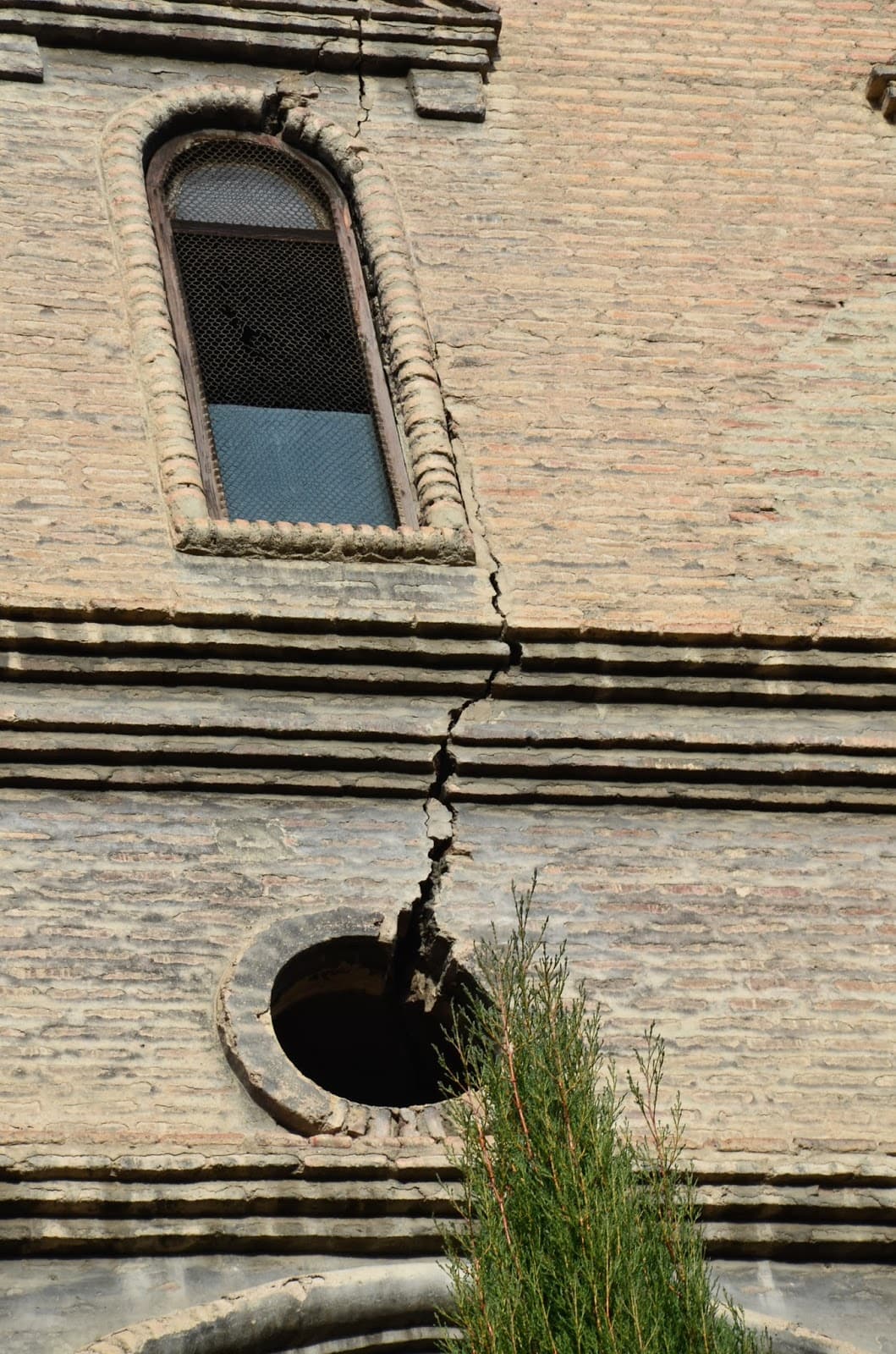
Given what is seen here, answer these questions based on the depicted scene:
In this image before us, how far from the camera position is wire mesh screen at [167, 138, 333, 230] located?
8.35 m

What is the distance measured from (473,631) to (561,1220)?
2.67 m

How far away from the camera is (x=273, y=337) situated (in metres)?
7.98

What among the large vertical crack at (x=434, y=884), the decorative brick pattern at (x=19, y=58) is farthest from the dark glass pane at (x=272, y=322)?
the large vertical crack at (x=434, y=884)

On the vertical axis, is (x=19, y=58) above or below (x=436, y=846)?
above

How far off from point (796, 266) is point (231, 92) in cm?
234

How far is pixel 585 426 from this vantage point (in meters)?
7.68

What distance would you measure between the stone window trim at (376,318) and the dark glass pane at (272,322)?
0.52 ft

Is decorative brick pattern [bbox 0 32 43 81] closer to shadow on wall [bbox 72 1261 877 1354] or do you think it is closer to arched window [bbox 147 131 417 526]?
arched window [bbox 147 131 417 526]

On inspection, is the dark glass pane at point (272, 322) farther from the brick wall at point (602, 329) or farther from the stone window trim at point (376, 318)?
the brick wall at point (602, 329)

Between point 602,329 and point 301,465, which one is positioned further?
point 602,329

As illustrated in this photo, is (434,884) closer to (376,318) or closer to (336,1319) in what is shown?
(336,1319)

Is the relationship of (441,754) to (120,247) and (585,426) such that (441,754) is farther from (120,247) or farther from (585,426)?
(120,247)

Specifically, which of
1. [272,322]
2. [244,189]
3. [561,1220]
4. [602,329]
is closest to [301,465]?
[272,322]

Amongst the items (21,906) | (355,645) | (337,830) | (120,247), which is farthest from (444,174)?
(21,906)
